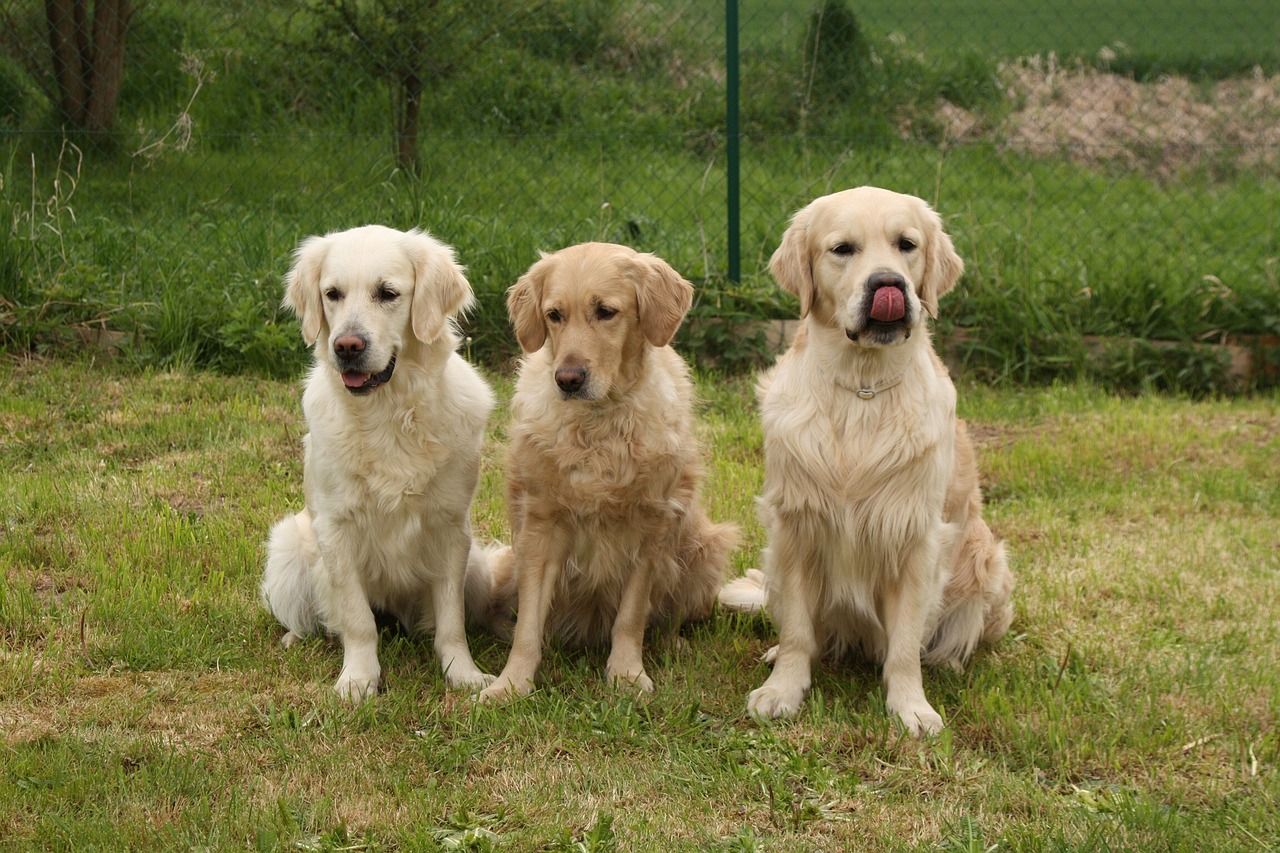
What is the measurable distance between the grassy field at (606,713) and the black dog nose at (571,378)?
2.77 ft

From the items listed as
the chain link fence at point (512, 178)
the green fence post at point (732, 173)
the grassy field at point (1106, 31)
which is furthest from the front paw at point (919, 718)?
the grassy field at point (1106, 31)

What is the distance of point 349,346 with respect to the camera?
330 cm

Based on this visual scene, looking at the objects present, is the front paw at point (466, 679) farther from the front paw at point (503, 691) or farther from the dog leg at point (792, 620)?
the dog leg at point (792, 620)

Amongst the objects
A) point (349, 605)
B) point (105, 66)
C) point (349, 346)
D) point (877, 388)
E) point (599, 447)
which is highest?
point (105, 66)

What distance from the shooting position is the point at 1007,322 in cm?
651

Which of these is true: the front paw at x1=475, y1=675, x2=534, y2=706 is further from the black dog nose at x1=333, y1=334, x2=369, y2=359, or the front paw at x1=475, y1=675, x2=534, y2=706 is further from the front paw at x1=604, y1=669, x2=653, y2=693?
the black dog nose at x1=333, y1=334, x2=369, y2=359

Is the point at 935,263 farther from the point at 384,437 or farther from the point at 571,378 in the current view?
the point at 384,437

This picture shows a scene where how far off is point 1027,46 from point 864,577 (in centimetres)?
811

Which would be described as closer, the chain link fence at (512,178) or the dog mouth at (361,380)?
the dog mouth at (361,380)

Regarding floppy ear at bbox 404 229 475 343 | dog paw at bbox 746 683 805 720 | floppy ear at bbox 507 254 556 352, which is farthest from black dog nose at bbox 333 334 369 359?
dog paw at bbox 746 683 805 720

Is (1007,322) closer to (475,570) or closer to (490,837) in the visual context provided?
(475,570)

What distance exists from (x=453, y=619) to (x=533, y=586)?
0.25 metres

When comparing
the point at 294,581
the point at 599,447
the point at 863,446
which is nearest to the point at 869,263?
the point at 863,446

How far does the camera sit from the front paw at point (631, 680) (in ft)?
11.5
